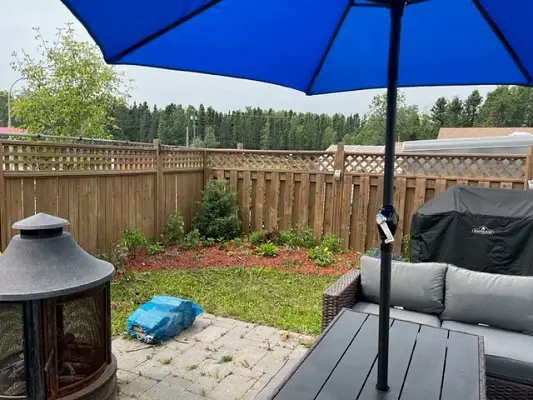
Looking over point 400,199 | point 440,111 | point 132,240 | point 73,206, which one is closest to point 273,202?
point 400,199

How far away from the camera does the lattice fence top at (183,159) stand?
6.36 metres

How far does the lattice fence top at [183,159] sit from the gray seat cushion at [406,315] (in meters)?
4.16

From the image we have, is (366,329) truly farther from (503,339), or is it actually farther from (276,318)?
(276,318)

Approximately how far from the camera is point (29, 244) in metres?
2.00

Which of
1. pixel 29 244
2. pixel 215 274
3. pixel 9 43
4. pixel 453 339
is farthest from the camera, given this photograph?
pixel 9 43

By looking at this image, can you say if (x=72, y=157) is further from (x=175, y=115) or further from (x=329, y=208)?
(x=175, y=115)

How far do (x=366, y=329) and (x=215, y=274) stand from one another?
324cm

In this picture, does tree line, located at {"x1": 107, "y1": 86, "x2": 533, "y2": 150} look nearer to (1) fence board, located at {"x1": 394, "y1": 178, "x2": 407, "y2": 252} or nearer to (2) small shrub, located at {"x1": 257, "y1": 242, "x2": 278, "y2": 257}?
(1) fence board, located at {"x1": 394, "y1": 178, "x2": 407, "y2": 252}

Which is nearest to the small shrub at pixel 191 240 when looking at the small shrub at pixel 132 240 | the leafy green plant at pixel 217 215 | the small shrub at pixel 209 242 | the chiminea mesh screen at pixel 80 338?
the small shrub at pixel 209 242

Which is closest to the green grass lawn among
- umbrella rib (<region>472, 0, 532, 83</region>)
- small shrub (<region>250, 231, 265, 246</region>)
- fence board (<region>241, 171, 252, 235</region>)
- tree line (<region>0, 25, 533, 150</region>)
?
small shrub (<region>250, 231, 265, 246</region>)

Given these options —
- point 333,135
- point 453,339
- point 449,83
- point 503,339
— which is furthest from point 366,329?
point 333,135

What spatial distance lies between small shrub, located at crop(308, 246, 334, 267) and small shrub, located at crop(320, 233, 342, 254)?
0.09 m

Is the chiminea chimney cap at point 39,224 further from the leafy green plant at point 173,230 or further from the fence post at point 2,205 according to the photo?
the leafy green plant at point 173,230

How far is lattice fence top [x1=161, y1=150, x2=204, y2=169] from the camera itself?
6364 mm
